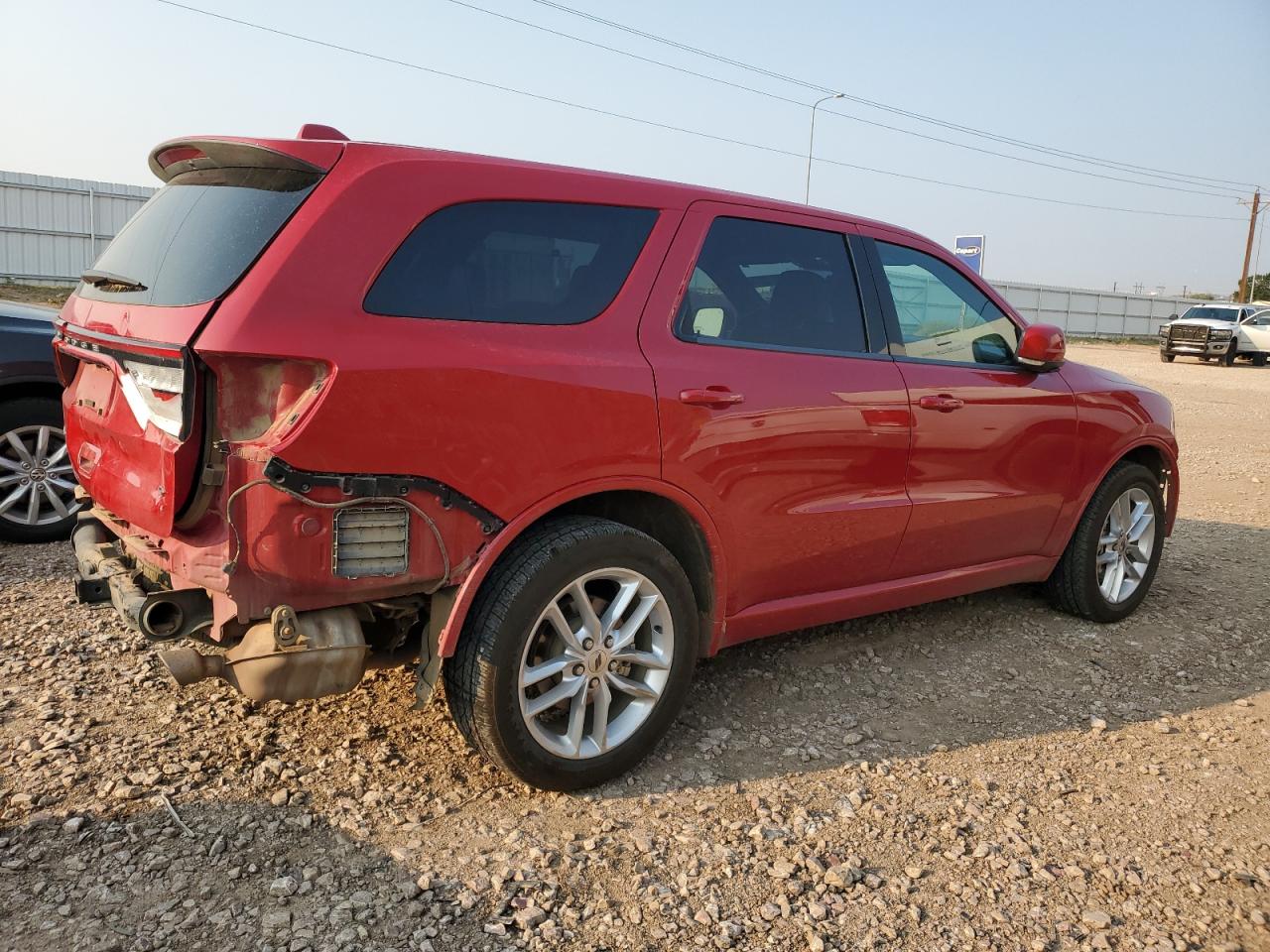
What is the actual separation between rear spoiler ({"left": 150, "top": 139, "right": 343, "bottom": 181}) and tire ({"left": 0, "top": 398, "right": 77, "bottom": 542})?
2733mm

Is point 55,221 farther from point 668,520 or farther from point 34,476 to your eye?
point 668,520

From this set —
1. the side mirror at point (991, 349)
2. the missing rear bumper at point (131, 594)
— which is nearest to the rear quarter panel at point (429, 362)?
the missing rear bumper at point (131, 594)

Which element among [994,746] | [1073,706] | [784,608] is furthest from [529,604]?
[1073,706]

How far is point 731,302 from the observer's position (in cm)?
340

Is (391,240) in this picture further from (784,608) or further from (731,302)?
(784,608)

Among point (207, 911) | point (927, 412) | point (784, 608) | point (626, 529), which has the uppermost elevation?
point (927, 412)

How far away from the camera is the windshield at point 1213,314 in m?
29.0

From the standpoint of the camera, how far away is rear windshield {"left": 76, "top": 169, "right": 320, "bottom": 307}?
8.60 ft

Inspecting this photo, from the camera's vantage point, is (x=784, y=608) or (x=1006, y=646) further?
(x=1006, y=646)

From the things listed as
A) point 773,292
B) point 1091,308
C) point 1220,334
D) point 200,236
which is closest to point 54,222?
point 200,236

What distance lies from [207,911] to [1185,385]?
22263 millimetres

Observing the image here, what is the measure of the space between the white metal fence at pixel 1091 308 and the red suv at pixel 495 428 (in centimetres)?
3937

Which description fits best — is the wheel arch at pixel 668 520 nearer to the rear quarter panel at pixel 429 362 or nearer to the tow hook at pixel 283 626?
the rear quarter panel at pixel 429 362

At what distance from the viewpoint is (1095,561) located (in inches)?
189
